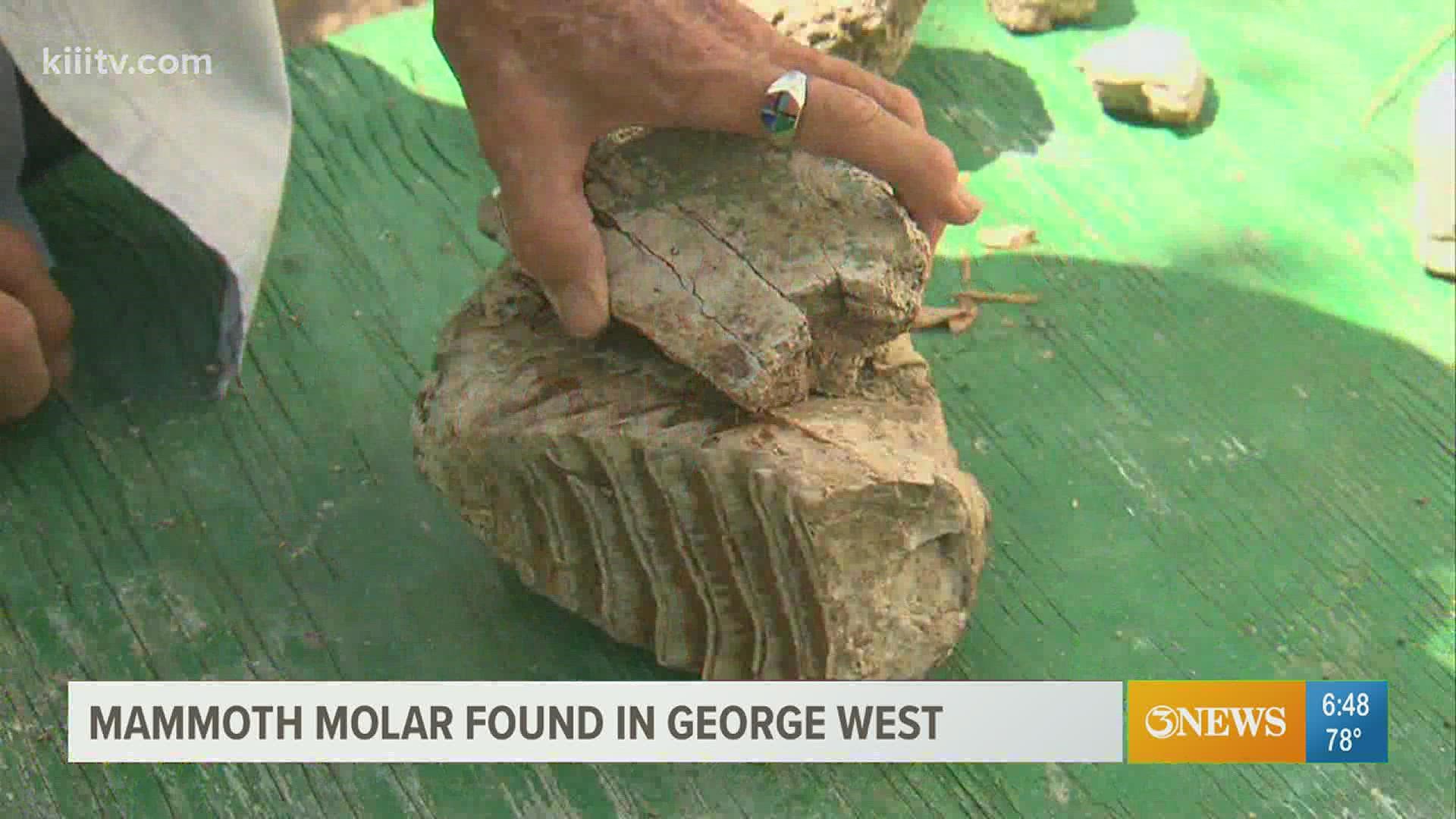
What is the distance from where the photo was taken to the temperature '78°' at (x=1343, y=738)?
180 cm

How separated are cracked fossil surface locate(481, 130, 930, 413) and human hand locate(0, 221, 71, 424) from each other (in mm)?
790

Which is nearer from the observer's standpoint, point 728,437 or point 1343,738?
point 728,437

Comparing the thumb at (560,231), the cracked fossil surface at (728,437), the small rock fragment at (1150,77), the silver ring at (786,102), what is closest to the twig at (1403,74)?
the small rock fragment at (1150,77)

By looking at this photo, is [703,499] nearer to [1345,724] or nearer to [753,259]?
[753,259]

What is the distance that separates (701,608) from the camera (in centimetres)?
180

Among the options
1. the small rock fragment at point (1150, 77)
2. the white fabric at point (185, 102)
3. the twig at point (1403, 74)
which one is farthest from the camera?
the twig at point (1403, 74)

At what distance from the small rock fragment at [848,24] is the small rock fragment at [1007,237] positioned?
311mm

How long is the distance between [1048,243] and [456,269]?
915mm

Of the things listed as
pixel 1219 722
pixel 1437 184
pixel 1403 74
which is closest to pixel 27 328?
pixel 1219 722

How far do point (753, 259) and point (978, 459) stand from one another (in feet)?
2.10

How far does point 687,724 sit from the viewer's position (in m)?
1.77

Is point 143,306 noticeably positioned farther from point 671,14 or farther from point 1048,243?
point 1048,243

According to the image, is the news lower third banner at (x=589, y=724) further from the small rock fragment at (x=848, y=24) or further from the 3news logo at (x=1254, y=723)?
the small rock fragment at (x=848, y=24)

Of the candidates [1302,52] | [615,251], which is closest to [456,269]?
[615,251]
